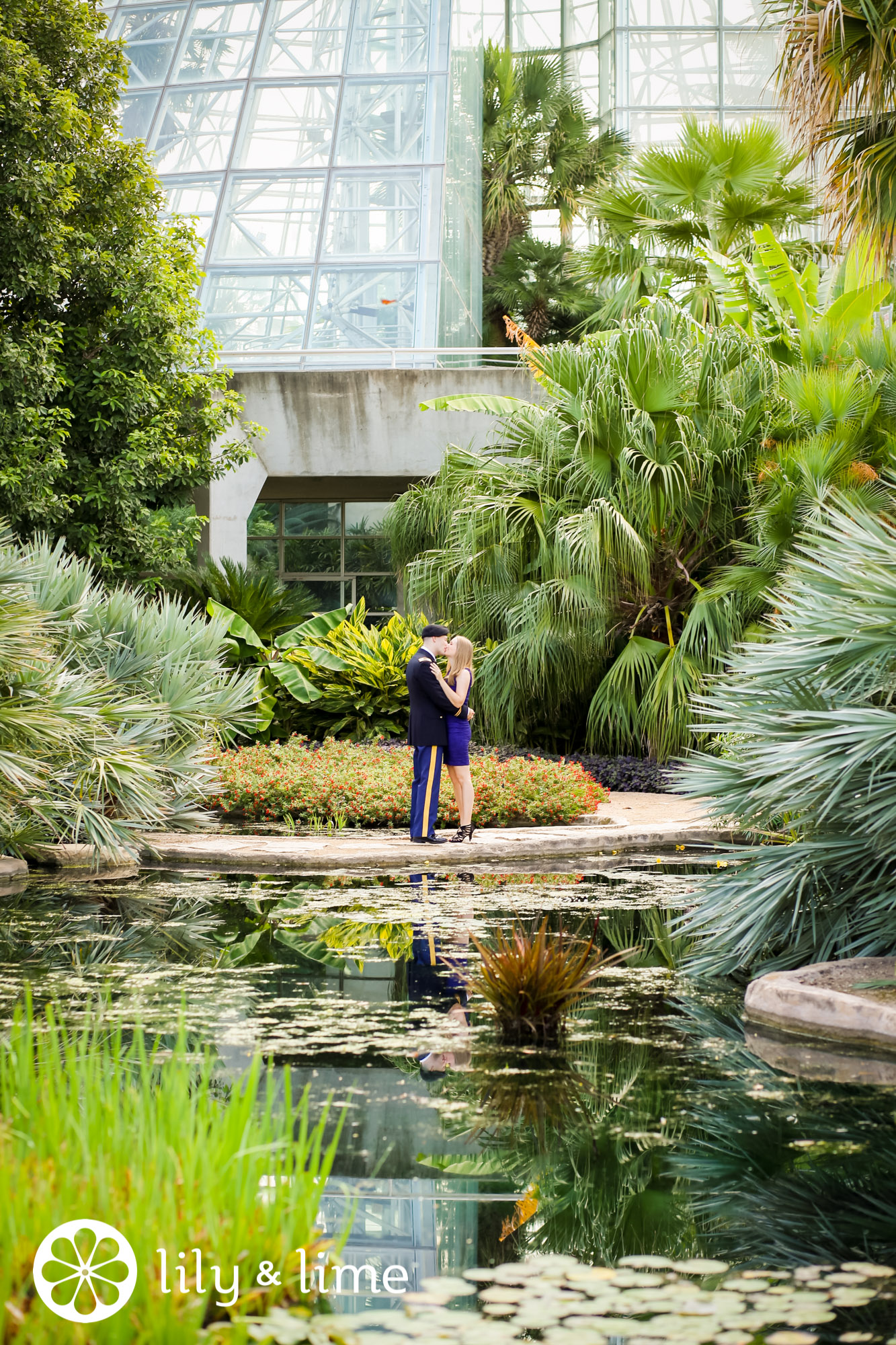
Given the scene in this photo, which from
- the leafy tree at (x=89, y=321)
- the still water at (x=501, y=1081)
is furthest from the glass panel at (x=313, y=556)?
the still water at (x=501, y=1081)

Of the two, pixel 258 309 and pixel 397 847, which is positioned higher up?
pixel 258 309

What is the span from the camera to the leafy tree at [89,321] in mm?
14688

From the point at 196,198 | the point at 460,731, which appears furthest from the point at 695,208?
the point at 196,198

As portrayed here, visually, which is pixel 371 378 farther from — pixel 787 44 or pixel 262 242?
pixel 787 44

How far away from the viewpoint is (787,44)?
971cm

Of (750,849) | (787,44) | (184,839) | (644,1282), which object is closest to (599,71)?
(787,44)

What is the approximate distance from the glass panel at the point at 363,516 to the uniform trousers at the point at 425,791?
15.2 m

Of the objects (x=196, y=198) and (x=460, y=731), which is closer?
(x=460, y=731)

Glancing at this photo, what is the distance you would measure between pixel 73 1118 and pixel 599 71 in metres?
38.5

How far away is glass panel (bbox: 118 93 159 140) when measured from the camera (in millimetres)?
25234

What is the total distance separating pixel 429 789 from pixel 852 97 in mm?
6308

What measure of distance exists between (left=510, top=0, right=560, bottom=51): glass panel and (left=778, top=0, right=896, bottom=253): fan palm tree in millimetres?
31402

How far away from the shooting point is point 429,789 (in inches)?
418

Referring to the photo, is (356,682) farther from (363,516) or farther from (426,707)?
(363,516)
